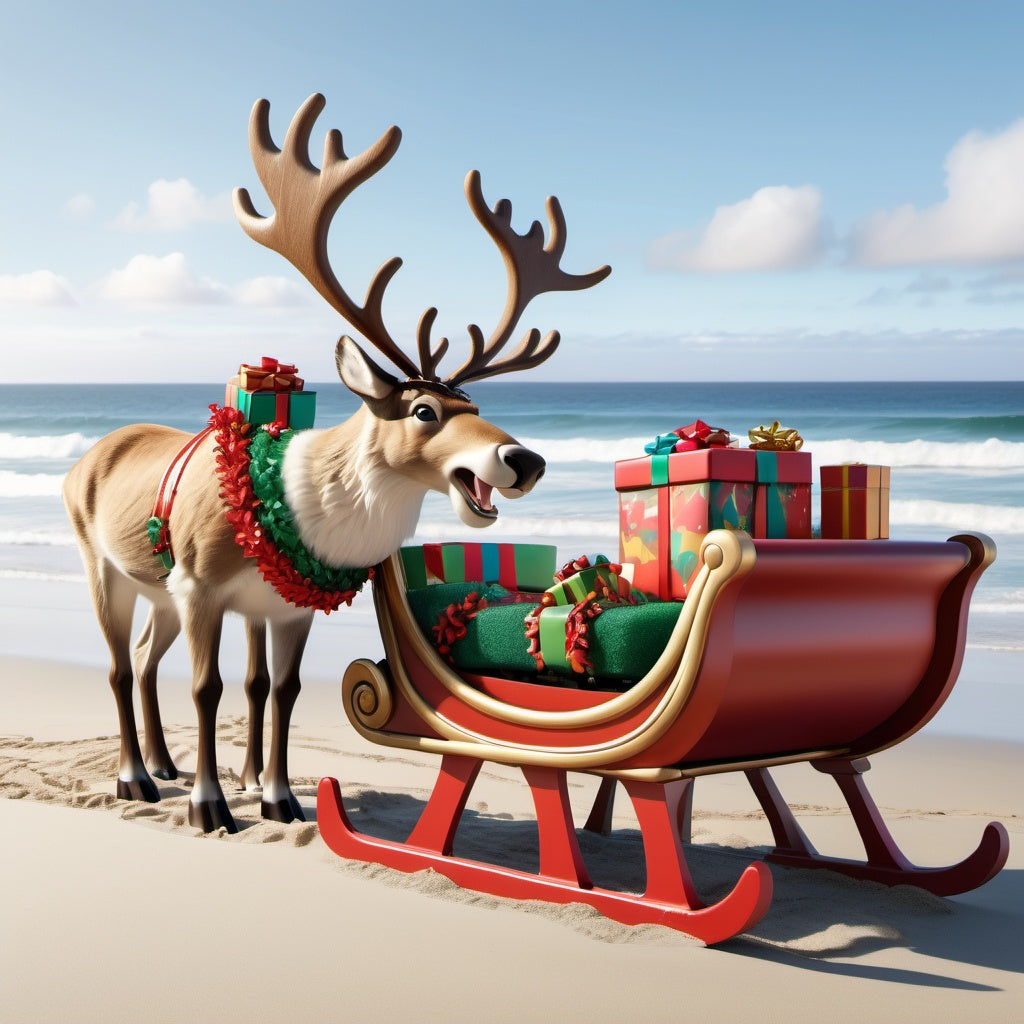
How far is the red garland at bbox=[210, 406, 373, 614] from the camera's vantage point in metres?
3.96

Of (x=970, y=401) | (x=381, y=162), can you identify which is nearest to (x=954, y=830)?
(x=381, y=162)

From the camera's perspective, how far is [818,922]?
3.32 meters

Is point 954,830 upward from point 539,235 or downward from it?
downward

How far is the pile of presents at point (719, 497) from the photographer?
10.6 ft

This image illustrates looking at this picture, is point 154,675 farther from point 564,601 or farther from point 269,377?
point 564,601

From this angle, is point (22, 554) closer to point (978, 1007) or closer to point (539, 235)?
point (539, 235)

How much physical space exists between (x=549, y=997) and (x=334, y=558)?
1604 millimetres

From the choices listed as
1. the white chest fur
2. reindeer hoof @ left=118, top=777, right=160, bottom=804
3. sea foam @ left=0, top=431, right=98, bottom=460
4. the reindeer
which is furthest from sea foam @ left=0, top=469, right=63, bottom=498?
the white chest fur

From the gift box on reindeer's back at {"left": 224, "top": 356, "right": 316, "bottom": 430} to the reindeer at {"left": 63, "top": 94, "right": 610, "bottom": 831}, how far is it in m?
0.21

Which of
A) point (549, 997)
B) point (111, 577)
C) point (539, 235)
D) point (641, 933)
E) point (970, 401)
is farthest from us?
point (970, 401)

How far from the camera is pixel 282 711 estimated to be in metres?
4.40

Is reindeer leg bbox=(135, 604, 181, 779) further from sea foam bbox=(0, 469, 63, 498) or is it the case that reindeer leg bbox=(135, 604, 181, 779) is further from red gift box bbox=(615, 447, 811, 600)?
sea foam bbox=(0, 469, 63, 498)

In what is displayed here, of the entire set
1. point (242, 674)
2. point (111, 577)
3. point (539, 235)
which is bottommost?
point (242, 674)

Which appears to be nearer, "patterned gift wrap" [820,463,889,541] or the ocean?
"patterned gift wrap" [820,463,889,541]
